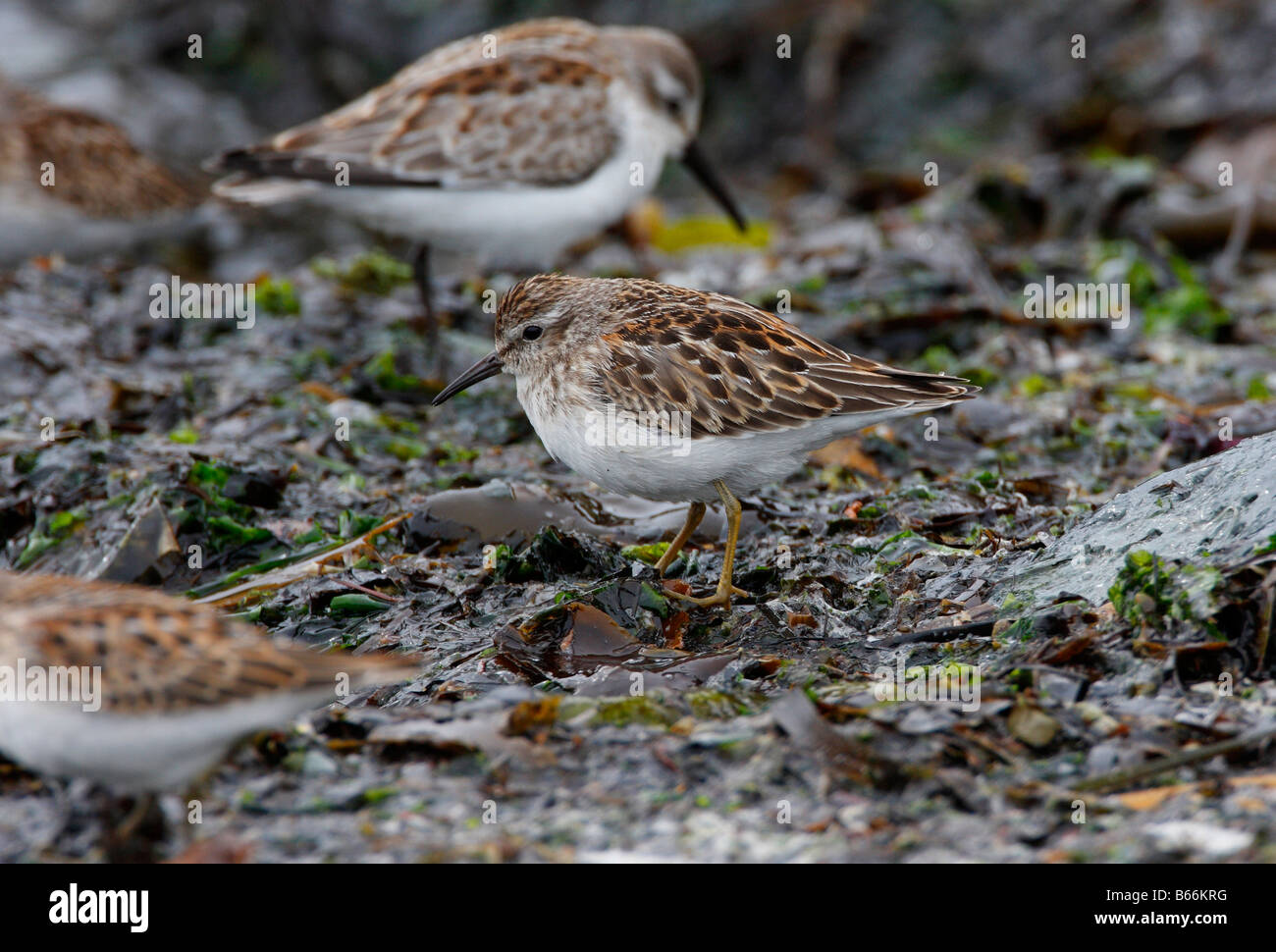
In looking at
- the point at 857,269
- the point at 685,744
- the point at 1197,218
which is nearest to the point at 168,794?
the point at 685,744

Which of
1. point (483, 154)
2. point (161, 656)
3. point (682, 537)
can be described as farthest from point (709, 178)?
point (161, 656)

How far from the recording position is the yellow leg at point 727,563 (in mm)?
5566

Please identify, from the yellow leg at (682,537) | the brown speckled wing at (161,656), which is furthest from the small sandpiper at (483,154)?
the brown speckled wing at (161,656)

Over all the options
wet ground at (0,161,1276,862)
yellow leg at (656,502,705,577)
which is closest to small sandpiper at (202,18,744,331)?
wet ground at (0,161,1276,862)

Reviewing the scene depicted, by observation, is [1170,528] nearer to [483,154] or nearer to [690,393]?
[690,393]

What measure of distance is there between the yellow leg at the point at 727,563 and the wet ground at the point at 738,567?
11 centimetres

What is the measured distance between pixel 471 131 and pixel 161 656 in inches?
223

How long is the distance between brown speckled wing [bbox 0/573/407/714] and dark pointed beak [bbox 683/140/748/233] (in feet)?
23.6

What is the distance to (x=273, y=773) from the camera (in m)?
4.34

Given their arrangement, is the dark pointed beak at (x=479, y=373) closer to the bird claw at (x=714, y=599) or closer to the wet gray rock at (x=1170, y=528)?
the bird claw at (x=714, y=599)

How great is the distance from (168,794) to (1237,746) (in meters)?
3.23

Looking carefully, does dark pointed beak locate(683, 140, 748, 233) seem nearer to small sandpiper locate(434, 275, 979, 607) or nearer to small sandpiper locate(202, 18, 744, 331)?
small sandpiper locate(202, 18, 744, 331)

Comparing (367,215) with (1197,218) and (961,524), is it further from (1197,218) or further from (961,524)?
(1197,218)

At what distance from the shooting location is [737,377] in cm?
552
